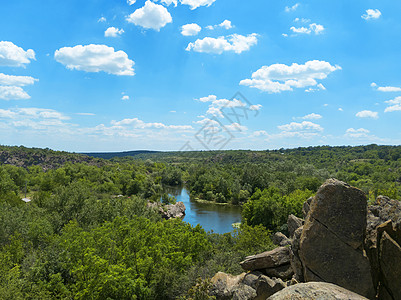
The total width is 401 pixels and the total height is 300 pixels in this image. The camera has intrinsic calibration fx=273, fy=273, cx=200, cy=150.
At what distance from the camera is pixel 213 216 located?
70.0 m

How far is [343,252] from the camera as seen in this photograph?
11.4 metres

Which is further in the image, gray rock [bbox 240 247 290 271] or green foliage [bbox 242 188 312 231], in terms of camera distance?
green foliage [bbox 242 188 312 231]

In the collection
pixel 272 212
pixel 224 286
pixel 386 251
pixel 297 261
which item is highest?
pixel 386 251

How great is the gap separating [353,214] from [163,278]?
1614 centimetres

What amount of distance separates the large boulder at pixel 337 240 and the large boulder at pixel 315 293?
4863 mm

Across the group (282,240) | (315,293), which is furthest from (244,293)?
(282,240)

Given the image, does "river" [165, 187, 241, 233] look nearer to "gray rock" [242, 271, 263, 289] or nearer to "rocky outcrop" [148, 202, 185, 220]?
"rocky outcrop" [148, 202, 185, 220]

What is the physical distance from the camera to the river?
195ft

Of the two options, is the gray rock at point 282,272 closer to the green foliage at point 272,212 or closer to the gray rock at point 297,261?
the gray rock at point 297,261

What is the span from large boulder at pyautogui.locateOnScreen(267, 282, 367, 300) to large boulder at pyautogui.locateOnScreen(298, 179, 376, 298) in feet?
16.0

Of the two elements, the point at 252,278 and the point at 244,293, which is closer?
the point at 244,293

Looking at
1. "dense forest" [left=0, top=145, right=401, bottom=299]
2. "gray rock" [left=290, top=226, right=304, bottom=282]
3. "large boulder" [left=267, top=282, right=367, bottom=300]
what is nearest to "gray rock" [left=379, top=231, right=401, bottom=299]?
"gray rock" [left=290, top=226, right=304, bottom=282]

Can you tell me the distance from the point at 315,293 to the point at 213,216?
64695 mm

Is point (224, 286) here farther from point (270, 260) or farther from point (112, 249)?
point (112, 249)
